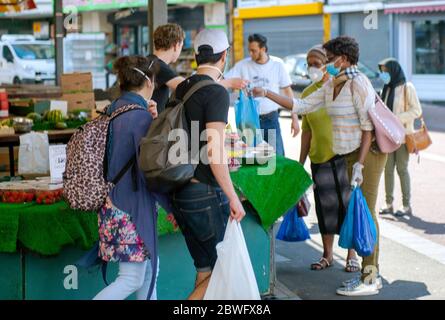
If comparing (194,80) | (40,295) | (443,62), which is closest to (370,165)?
(194,80)

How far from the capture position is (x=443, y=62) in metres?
28.9

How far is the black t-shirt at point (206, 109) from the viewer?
4.74 meters

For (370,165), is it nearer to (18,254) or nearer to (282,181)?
(282,181)

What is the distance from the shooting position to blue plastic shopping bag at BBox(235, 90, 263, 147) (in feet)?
22.2

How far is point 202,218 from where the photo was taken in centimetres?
482

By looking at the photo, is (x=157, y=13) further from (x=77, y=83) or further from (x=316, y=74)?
(x=77, y=83)

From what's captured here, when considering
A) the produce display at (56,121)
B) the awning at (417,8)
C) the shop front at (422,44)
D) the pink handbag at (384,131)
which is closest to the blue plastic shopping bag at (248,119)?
the pink handbag at (384,131)

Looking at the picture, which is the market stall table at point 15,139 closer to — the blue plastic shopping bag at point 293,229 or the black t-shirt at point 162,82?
the black t-shirt at point 162,82

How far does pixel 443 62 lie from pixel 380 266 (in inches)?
888

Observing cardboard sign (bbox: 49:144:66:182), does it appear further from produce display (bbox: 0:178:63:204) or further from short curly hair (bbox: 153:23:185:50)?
short curly hair (bbox: 153:23:185:50)

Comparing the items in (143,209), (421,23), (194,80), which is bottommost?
(143,209)

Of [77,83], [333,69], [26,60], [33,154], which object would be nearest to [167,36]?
[333,69]

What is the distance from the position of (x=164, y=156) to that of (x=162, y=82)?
1879 mm

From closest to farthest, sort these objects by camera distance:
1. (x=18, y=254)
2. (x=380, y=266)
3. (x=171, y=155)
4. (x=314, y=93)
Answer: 1. (x=171, y=155)
2. (x=18, y=254)
3. (x=314, y=93)
4. (x=380, y=266)
